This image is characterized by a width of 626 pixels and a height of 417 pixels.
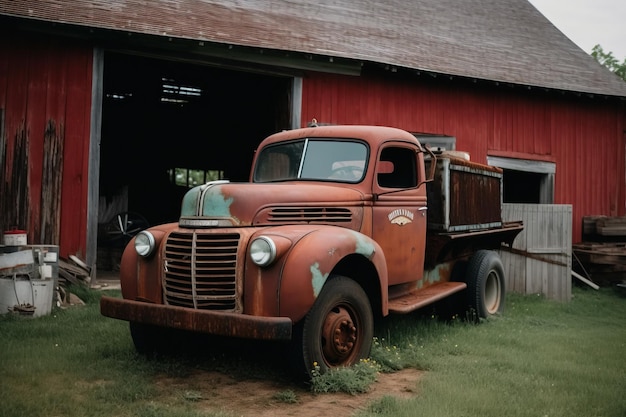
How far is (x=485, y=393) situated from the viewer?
4.27 m

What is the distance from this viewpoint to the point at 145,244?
15.9 feet

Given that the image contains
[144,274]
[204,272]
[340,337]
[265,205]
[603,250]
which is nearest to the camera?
[204,272]

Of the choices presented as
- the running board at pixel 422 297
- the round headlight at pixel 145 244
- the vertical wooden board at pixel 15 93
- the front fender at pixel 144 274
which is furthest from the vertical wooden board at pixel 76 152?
the running board at pixel 422 297

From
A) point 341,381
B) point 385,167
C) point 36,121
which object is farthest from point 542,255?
point 36,121

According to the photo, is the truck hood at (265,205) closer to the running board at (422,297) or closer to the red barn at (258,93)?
the running board at (422,297)

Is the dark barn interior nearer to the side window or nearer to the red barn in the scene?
the red barn

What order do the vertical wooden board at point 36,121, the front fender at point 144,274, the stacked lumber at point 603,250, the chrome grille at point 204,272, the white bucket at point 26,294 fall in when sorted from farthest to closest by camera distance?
the stacked lumber at point 603,250 → the vertical wooden board at point 36,121 → the white bucket at point 26,294 → the front fender at point 144,274 → the chrome grille at point 204,272

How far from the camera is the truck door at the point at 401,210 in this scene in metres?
5.55

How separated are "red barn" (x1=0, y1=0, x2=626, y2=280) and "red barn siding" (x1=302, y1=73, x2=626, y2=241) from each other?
0.03m

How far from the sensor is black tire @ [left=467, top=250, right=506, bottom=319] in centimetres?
695

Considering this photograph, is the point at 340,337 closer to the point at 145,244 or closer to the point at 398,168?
the point at 145,244

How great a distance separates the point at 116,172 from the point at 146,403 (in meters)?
12.9

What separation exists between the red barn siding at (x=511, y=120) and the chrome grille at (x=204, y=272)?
6200mm

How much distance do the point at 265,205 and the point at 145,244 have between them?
1.03 meters
